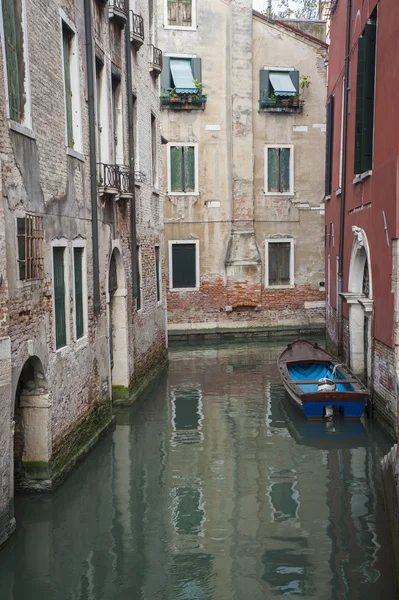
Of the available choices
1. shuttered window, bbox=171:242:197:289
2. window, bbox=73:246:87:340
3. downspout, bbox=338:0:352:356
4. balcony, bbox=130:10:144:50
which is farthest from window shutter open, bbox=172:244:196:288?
window, bbox=73:246:87:340

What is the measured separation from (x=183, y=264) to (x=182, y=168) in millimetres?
2707

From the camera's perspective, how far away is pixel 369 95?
1120 cm

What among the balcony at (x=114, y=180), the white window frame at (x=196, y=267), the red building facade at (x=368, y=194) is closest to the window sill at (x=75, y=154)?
the balcony at (x=114, y=180)

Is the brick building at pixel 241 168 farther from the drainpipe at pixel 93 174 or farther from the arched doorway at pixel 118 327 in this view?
the drainpipe at pixel 93 174

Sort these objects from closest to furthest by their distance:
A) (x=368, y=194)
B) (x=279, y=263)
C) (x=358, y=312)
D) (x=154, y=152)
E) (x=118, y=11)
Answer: (x=118, y=11)
(x=368, y=194)
(x=358, y=312)
(x=154, y=152)
(x=279, y=263)

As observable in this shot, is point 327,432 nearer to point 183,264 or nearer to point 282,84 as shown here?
point 183,264

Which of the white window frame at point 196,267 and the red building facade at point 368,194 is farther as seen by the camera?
the white window frame at point 196,267

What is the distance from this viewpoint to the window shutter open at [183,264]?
20.8 metres

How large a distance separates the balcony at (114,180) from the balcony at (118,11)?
88.6 inches

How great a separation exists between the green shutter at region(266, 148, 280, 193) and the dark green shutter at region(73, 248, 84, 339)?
12.3 metres

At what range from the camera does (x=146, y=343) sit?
46.2 ft

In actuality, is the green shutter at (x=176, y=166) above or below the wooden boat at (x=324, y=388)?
above

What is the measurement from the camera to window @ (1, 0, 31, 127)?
22.2 feet

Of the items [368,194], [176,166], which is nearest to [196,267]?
[176,166]
